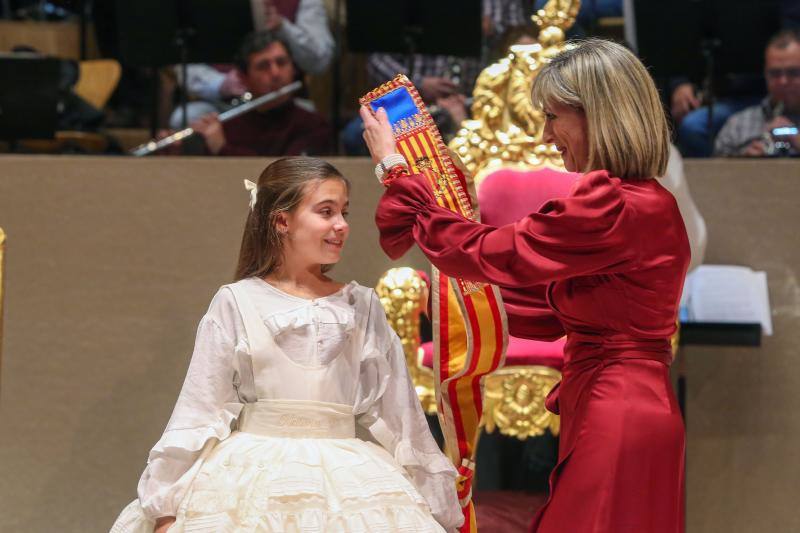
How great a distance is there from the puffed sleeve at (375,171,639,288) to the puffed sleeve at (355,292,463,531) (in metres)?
0.35

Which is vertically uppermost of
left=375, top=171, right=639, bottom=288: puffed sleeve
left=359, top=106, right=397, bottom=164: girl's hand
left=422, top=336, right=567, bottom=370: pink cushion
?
left=359, top=106, right=397, bottom=164: girl's hand

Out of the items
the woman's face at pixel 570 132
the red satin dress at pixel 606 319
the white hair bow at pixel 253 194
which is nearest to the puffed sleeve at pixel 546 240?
the red satin dress at pixel 606 319

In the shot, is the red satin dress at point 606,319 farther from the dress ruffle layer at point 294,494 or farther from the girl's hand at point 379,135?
the dress ruffle layer at point 294,494

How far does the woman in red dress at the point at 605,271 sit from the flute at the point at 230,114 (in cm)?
209

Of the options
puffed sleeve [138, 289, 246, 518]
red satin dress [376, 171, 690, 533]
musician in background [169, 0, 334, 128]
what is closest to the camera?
red satin dress [376, 171, 690, 533]

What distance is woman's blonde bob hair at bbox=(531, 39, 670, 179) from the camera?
2342 mm

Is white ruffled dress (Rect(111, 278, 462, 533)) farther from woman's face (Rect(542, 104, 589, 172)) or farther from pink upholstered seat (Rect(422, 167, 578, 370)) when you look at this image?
pink upholstered seat (Rect(422, 167, 578, 370))

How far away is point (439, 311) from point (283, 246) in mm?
393

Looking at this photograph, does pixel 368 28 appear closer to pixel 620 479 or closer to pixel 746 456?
pixel 746 456

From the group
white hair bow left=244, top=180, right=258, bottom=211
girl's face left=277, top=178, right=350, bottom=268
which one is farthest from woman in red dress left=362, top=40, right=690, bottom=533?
white hair bow left=244, top=180, right=258, bottom=211

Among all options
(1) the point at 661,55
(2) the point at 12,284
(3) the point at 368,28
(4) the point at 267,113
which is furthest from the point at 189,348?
(1) the point at 661,55

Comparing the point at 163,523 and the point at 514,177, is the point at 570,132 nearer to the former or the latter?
the point at 163,523

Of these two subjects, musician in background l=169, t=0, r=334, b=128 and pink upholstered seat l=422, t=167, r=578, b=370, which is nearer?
pink upholstered seat l=422, t=167, r=578, b=370

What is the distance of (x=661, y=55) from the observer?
4.46m
